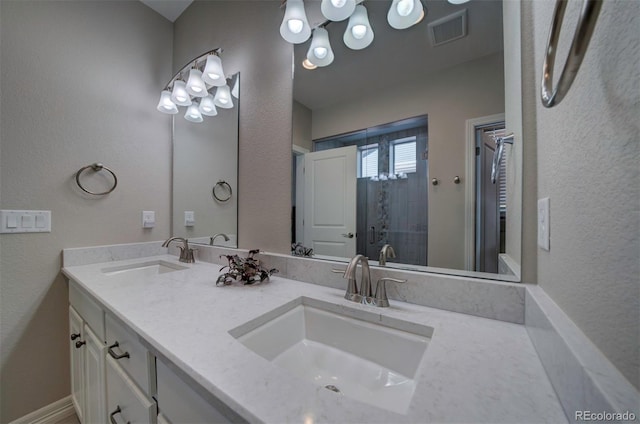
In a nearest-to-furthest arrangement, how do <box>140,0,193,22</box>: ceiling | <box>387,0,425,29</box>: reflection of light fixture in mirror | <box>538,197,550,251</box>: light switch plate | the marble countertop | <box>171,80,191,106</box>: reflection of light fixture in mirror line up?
1. the marble countertop
2. <box>538,197,550,251</box>: light switch plate
3. <box>387,0,425,29</box>: reflection of light fixture in mirror
4. <box>171,80,191,106</box>: reflection of light fixture in mirror
5. <box>140,0,193,22</box>: ceiling

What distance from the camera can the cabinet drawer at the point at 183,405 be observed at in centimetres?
46

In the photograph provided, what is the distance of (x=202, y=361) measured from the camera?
521 millimetres

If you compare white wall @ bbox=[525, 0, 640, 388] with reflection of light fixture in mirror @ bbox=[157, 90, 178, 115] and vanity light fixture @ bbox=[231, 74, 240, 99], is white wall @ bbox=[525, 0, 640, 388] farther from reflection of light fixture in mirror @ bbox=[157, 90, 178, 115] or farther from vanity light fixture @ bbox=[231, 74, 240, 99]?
reflection of light fixture in mirror @ bbox=[157, 90, 178, 115]

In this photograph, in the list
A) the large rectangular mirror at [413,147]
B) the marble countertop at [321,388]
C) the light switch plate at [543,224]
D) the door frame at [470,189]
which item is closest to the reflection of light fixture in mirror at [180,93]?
the large rectangular mirror at [413,147]

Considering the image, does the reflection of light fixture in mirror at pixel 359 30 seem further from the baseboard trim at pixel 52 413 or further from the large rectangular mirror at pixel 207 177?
the baseboard trim at pixel 52 413

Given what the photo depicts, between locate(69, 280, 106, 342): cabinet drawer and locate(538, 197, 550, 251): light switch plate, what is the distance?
1498 millimetres

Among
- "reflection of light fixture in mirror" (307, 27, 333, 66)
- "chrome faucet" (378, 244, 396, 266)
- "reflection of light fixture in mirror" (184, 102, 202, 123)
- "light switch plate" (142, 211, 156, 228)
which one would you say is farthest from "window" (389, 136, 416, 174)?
"light switch plate" (142, 211, 156, 228)

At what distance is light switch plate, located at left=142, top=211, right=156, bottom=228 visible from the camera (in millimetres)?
1781

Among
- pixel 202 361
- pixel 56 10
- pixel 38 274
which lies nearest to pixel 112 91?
pixel 56 10

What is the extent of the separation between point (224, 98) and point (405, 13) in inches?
45.6

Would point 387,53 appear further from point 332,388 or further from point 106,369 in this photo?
point 106,369

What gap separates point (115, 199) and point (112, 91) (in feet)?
2.37

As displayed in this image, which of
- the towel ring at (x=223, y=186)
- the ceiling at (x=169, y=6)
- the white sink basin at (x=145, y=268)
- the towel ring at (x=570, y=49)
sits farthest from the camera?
the ceiling at (x=169, y=6)

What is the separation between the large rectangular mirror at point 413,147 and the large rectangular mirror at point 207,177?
20.9 inches
